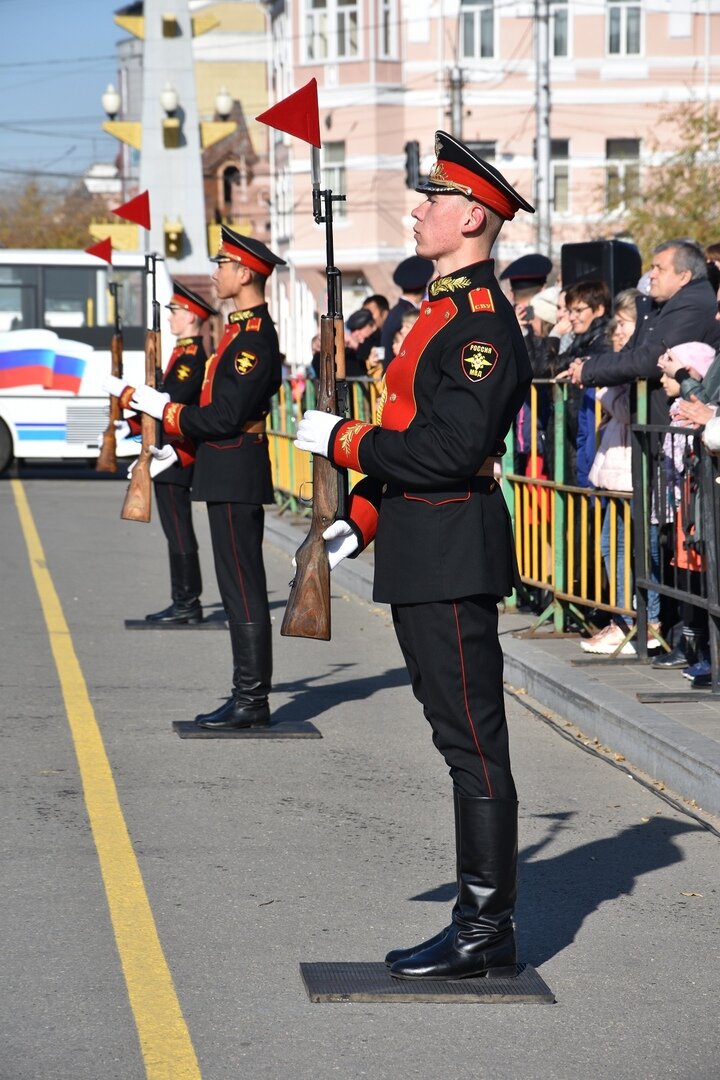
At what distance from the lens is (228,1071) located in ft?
13.2

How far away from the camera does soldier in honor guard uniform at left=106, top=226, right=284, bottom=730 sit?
780 cm

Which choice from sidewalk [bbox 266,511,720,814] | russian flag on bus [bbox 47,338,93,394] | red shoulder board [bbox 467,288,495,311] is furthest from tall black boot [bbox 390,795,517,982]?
russian flag on bus [bbox 47,338,93,394]

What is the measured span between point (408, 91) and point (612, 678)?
1588 inches

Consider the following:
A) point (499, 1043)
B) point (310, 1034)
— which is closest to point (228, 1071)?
point (310, 1034)

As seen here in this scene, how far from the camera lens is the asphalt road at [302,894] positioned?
4.21 meters

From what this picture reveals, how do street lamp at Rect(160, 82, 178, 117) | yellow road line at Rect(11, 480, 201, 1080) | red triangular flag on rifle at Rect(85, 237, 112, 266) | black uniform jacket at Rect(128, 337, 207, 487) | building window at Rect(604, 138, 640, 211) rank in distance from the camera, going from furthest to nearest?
building window at Rect(604, 138, 640, 211), street lamp at Rect(160, 82, 178, 117), red triangular flag on rifle at Rect(85, 237, 112, 266), black uniform jacket at Rect(128, 337, 207, 487), yellow road line at Rect(11, 480, 201, 1080)

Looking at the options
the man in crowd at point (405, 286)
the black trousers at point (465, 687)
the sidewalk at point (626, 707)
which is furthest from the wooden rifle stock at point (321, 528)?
the man in crowd at point (405, 286)

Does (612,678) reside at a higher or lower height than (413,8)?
lower

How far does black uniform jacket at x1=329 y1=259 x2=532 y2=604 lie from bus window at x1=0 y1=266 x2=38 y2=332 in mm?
21537

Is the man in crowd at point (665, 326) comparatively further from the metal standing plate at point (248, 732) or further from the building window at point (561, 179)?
the building window at point (561, 179)

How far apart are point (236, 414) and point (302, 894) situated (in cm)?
286

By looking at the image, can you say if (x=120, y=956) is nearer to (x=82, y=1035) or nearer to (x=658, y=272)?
(x=82, y=1035)

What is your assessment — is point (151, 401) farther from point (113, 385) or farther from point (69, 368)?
point (69, 368)

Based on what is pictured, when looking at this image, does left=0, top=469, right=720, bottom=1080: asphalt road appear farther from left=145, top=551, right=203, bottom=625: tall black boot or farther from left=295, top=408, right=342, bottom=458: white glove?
left=145, top=551, right=203, bottom=625: tall black boot
